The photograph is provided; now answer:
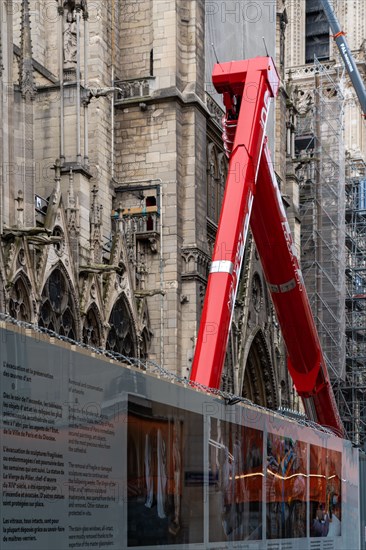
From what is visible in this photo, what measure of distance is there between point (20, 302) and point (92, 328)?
4.26 metres

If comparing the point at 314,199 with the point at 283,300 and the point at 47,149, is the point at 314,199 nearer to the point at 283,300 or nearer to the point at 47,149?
the point at 47,149

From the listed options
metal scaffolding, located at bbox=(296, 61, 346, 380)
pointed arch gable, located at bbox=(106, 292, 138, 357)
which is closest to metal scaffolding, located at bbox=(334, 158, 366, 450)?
metal scaffolding, located at bbox=(296, 61, 346, 380)

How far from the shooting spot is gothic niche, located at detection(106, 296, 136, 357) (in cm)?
3020

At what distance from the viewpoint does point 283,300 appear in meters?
23.0

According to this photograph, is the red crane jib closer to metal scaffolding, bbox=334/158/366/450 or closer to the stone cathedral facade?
the stone cathedral facade

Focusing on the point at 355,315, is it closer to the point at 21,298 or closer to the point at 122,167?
the point at 122,167

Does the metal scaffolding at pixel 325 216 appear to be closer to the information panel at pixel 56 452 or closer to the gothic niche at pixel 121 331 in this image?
the gothic niche at pixel 121 331

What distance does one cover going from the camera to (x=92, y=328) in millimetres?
29000

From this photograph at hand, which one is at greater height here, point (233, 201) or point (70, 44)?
point (70, 44)

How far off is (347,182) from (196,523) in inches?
1807

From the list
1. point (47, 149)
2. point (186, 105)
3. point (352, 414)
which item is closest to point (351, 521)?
point (47, 149)

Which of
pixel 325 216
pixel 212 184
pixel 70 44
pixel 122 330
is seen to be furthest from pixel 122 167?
pixel 325 216

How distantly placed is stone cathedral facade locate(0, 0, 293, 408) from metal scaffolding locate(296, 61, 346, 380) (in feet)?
31.7

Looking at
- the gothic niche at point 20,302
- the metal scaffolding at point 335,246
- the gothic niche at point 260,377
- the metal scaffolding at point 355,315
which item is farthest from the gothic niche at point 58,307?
the metal scaffolding at point 355,315
